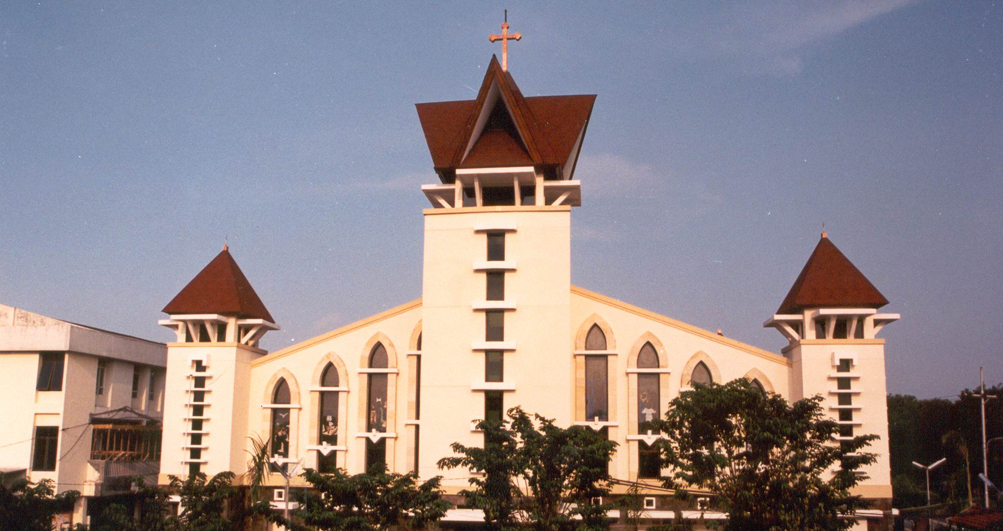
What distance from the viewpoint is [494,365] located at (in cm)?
2834

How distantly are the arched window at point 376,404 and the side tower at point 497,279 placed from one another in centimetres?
130

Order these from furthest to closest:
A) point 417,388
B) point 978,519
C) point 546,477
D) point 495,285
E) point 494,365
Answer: point 978,519
point 417,388
point 495,285
point 494,365
point 546,477

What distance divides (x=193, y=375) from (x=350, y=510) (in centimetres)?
1194

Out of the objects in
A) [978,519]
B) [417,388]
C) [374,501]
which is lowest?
[978,519]

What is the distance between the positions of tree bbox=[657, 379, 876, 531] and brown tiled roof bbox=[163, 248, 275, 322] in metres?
16.6

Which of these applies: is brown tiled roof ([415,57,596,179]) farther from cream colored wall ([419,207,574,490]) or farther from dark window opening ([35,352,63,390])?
dark window opening ([35,352,63,390])

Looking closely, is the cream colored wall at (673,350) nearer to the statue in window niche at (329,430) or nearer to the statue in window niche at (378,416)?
the statue in window niche at (378,416)

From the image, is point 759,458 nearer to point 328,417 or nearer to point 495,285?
point 495,285

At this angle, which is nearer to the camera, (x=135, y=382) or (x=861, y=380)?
(x=861, y=380)

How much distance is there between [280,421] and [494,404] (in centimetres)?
795

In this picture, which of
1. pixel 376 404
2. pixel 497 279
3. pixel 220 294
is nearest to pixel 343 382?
pixel 376 404

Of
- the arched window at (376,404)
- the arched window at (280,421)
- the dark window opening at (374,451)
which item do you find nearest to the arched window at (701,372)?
the arched window at (376,404)

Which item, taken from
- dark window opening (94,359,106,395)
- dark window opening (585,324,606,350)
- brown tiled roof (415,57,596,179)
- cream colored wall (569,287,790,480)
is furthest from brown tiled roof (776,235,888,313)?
dark window opening (94,359,106,395)

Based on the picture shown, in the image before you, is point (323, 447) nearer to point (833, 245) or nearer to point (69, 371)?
point (69, 371)
